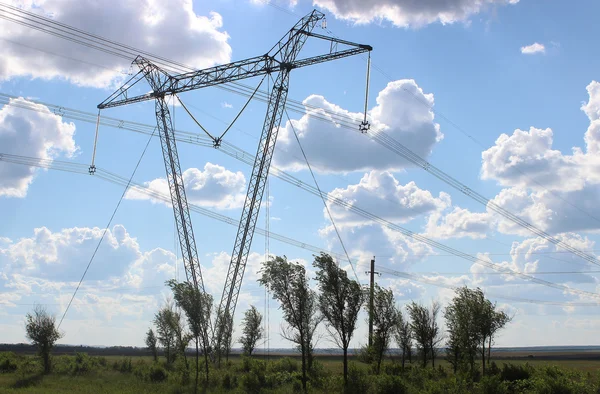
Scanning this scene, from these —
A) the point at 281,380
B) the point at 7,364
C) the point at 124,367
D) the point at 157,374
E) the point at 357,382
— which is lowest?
the point at 124,367

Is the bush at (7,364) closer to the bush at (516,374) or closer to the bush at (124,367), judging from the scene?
the bush at (124,367)

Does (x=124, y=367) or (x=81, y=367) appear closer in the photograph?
(x=81, y=367)

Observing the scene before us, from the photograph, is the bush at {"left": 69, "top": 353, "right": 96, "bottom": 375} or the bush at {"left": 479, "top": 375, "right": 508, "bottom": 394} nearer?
the bush at {"left": 479, "top": 375, "right": 508, "bottom": 394}

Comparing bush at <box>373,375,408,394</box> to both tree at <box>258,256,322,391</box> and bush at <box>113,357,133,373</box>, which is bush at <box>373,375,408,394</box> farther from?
bush at <box>113,357,133,373</box>

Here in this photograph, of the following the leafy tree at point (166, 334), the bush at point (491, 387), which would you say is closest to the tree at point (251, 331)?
the leafy tree at point (166, 334)

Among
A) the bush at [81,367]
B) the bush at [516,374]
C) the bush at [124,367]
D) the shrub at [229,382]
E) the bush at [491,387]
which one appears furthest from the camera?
the bush at [124,367]

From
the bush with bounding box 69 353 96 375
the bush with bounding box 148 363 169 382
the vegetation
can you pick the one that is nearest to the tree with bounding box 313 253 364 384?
the vegetation

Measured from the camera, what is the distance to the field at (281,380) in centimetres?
3894

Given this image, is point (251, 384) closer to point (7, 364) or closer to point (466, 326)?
point (466, 326)

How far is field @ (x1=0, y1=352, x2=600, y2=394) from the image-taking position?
38.9m

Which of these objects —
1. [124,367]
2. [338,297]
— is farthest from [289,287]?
[124,367]

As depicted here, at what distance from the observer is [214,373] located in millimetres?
57719

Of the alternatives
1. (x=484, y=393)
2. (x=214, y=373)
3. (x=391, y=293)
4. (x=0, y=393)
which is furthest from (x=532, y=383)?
(x=0, y=393)

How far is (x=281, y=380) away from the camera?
50.0 m
